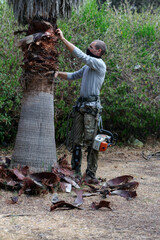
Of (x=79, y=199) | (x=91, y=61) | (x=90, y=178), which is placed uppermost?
(x=91, y=61)

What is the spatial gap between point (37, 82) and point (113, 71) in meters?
4.60

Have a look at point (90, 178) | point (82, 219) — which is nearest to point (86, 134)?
point (90, 178)

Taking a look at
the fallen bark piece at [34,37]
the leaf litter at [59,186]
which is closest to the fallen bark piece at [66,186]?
the leaf litter at [59,186]

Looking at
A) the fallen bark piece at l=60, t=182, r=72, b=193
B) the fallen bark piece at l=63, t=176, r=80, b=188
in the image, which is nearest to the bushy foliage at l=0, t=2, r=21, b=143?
the fallen bark piece at l=63, t=176, r=80, b=188

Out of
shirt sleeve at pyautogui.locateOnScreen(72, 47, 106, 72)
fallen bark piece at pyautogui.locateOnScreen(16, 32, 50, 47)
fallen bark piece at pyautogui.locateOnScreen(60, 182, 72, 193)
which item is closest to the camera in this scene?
fallen bark piece at pyautogui.locateOnScreen(60, 182, 72, 193)

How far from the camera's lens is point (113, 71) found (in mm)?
9281

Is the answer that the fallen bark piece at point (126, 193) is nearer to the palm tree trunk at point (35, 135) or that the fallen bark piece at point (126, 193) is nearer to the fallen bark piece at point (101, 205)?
the fallen bark piece at point (101, 205)

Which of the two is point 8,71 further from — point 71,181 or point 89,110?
point 71,181

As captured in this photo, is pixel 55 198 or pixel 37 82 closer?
pixel 55 198

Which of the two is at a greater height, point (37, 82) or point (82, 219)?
point (37, 82)

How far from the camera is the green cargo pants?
548 cm

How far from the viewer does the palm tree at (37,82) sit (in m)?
4.89

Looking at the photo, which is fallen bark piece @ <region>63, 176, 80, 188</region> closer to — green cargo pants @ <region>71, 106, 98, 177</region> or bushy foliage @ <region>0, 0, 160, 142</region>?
green cargo pants @ <region>71, 106, 98, 177</region>

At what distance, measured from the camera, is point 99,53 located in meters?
5.50
